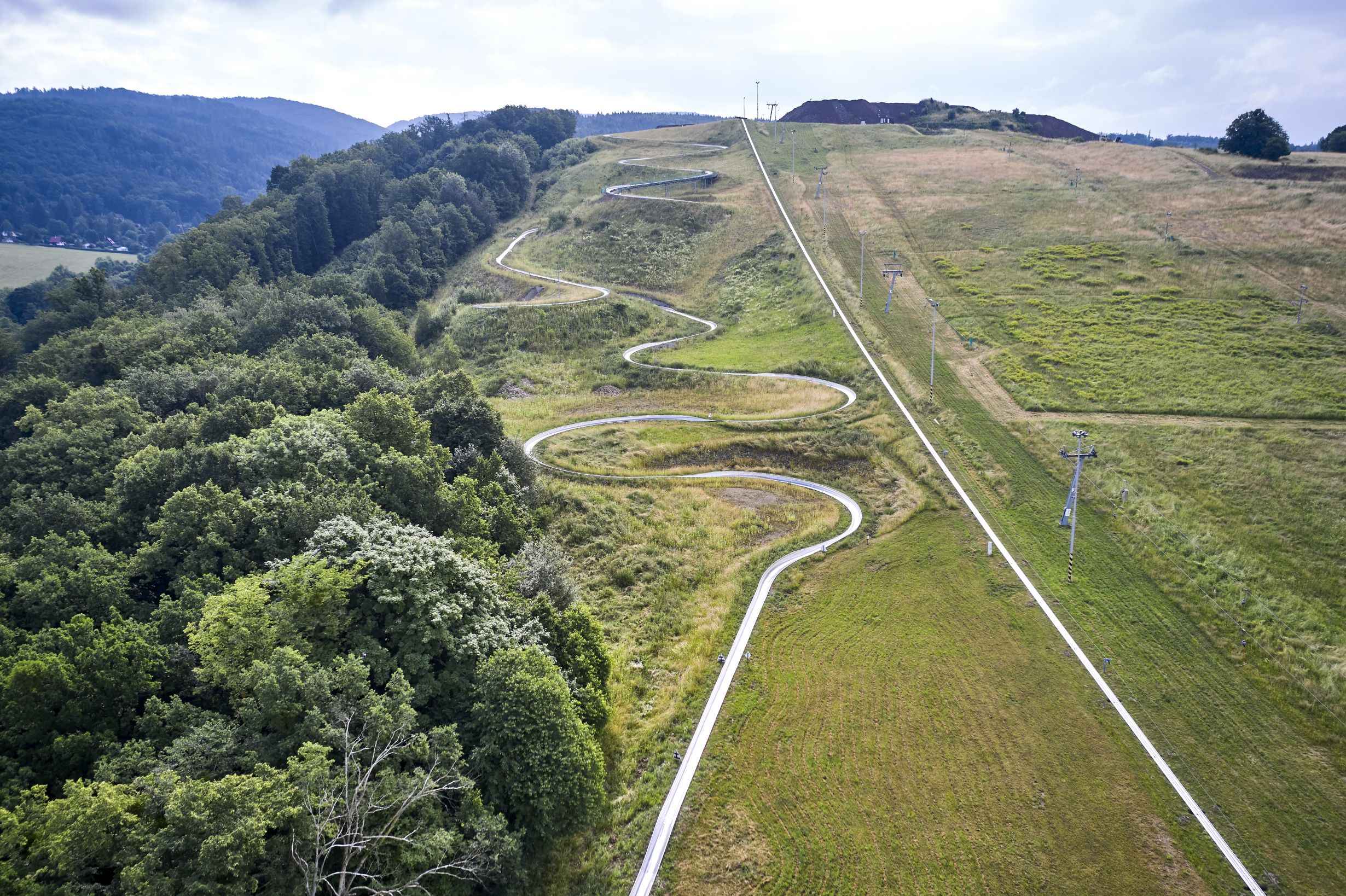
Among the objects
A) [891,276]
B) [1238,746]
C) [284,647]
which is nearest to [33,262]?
[891,276]

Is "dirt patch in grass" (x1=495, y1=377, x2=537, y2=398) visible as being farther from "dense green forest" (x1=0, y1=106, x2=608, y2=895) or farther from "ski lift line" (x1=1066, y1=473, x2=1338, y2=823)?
"ski lift line" (x1=1066, y1=473, x2=1338, y2=823)

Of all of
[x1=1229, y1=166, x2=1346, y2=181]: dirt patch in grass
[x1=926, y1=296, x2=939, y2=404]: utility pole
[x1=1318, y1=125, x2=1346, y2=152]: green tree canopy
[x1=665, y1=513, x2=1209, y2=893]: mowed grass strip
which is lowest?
[x1=665, y1=513, x2=1209, y2=893]: mowed grass strip

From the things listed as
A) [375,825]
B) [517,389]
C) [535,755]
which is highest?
[517,389]

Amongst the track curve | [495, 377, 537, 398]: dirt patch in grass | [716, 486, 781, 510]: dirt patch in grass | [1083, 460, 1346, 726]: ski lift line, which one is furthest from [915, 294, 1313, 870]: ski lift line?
[495, 377, 537, 398]: dirt patch in grass

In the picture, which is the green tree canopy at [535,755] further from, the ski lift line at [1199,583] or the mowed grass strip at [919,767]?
the ski lift line at [1199,583]

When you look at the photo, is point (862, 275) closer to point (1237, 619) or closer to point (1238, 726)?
point (1237, 619)

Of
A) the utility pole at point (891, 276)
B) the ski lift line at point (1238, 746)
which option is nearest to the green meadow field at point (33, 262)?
the utility pole at point (891, 276)
